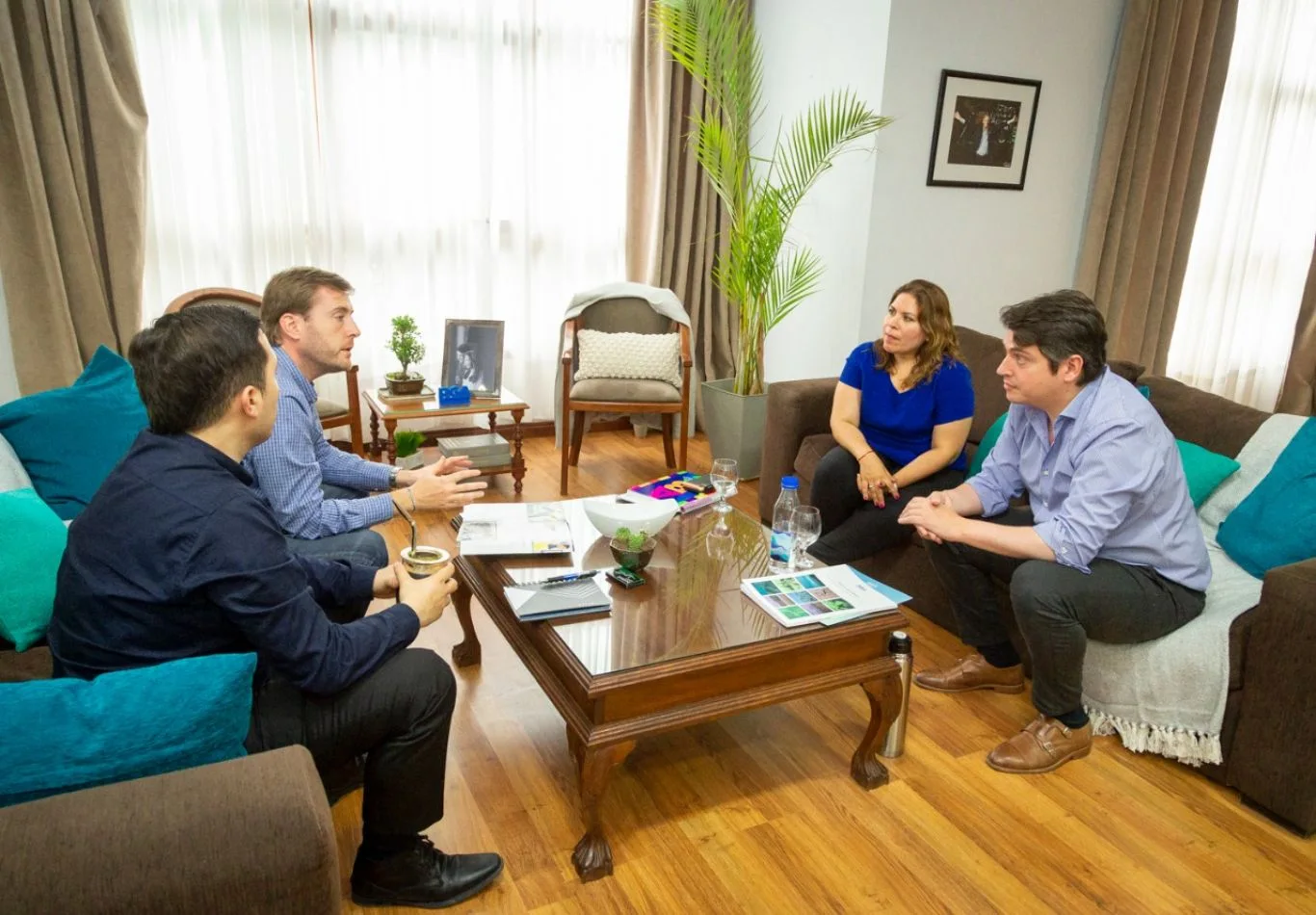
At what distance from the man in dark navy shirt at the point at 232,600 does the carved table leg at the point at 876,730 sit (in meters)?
0.95

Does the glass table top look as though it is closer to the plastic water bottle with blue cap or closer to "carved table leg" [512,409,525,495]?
the plastic water bottle with blue cap

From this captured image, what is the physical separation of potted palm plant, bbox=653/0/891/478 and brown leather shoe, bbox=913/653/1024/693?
1.77 metres

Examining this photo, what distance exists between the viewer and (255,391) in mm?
1387

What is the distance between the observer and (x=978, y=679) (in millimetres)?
2424

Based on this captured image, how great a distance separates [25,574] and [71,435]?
0.57 metres

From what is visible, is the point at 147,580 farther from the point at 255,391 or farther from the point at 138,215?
the point at 138,215

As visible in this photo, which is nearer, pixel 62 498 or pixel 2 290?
pixel 62 498

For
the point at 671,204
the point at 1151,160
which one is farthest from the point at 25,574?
the point at 1151,160

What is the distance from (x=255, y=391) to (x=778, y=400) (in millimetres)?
2175

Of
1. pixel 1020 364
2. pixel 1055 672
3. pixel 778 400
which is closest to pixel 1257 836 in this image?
pixel 1055 672

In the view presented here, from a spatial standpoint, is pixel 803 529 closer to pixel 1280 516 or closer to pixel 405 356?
pixel 1280 516

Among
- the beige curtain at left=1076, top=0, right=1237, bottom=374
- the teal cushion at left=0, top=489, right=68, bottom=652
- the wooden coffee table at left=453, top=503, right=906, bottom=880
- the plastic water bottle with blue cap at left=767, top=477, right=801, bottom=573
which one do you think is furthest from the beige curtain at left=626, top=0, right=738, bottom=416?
the teal cushion at left=0, top=489, right=68, bottom=652

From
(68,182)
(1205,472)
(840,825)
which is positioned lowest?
(840,825)

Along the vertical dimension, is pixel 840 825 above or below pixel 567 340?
below
